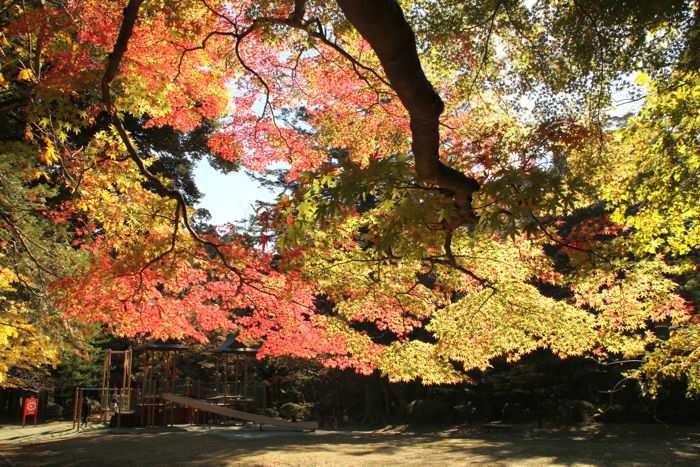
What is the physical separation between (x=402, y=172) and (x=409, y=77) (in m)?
0.58

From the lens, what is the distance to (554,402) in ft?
43.9

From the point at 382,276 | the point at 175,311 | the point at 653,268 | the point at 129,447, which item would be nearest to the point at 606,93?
the point at 653,268

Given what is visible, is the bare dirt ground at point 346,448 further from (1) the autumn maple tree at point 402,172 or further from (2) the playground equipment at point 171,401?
(1) the autumn maple tree at point 402,172

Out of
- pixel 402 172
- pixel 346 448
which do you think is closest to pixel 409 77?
pixel 402 172

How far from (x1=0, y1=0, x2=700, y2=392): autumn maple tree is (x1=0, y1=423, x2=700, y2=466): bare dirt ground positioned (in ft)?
5.24

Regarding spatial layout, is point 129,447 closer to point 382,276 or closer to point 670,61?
point 382,276

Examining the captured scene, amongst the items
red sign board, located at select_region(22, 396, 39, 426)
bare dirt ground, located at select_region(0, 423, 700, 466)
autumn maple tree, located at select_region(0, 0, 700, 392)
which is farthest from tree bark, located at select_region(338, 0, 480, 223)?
red sign board, located at select_region(22, 396, 39, 426)

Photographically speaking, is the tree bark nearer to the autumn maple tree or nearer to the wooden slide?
the autumn maple tree

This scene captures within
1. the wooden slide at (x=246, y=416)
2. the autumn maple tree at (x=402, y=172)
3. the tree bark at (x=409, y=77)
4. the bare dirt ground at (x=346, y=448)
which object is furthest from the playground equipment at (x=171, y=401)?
the tree bark at (x=409, y=77)

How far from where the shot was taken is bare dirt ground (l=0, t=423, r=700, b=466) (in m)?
7.48

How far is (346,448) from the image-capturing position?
9016mm

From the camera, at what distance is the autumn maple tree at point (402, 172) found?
4.09 meters

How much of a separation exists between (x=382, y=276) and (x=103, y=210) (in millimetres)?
3348

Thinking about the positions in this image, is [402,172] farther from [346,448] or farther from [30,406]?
[30,406]
